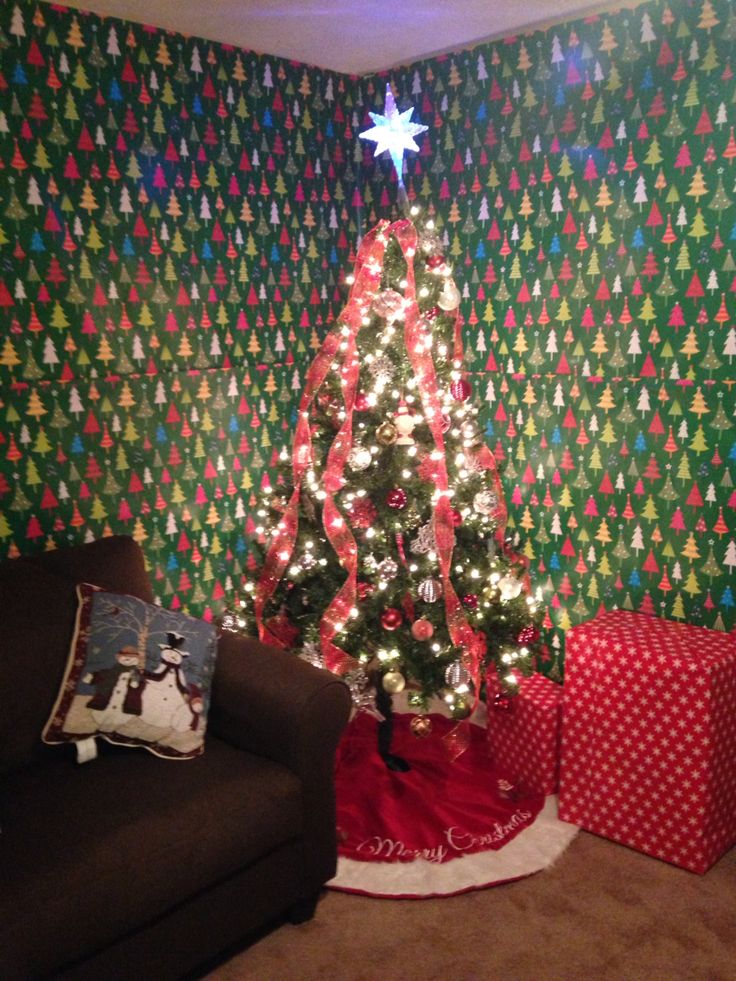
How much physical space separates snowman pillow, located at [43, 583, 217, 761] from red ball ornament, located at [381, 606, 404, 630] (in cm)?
63

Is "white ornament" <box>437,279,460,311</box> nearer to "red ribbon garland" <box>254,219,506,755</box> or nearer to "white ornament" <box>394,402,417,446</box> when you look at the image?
"red ribbon garland" <box>254,219,506,755</box>

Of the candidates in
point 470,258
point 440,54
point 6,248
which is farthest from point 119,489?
point 440,54

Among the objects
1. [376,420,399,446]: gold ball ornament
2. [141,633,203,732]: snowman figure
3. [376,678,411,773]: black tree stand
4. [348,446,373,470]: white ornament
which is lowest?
[376,678,411,773]: black tree stand

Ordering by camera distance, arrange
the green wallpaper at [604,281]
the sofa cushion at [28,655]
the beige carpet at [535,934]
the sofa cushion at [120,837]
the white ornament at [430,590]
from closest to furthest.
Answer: the sofa cushion at [120,837] < the beige carpet at [535,934] < the sofa cushion at [28,655] < the green wallpaper at [604,281] < the white ornament at [430,590]

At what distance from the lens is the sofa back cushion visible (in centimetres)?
252

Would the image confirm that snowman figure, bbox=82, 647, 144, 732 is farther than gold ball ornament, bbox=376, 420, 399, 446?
No

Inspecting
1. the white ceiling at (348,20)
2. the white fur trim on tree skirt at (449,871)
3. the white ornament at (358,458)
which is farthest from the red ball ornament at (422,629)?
the white ceiling at (348,20)

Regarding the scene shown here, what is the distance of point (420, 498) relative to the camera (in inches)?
123

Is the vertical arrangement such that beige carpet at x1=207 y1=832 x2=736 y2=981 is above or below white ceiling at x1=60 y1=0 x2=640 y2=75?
below

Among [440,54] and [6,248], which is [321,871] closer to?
[6,248]

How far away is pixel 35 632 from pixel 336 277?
213 cm

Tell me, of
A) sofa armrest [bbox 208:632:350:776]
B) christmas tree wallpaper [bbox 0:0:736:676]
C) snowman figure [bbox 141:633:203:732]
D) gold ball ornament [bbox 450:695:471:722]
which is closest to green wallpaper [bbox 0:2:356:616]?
christmas tree wallpaper [bbox 0:0:736:676]

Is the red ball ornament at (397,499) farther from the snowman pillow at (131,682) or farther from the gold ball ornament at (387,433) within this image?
the snowman pillow at (131,682)

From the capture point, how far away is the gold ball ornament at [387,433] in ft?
10.1
